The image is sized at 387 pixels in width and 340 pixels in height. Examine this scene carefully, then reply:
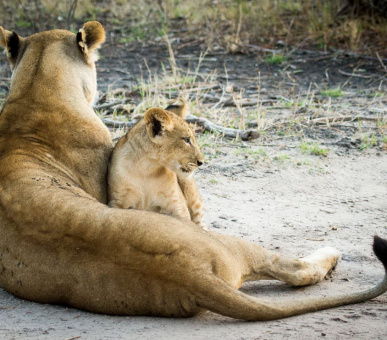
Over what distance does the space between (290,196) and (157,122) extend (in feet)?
5.90

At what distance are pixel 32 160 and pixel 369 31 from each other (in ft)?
23.8

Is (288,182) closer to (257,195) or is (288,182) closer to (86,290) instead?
(257,195)

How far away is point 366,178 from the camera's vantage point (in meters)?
5.83

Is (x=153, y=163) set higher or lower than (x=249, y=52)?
lower

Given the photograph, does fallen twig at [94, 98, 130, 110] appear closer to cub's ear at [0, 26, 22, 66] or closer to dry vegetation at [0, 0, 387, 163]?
dry vegetation at [0, 0, 387, 163]

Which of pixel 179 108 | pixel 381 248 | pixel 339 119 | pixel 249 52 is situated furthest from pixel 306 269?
pixel 249 52

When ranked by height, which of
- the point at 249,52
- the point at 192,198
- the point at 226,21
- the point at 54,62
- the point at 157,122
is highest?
the point at 226,21

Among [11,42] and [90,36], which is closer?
[11,42]

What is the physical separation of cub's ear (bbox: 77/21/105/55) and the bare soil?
1.42 metres

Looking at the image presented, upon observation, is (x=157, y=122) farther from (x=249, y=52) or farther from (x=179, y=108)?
(x=249, y=52)

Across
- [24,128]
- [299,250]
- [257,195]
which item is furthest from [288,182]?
[24,128]

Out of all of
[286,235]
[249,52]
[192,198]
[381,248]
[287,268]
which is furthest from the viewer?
[249,52]

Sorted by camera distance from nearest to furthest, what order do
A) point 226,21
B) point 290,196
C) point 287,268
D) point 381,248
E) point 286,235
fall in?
1. point 381,248
2. point 287,268
3. point 286,235
4. point 290,196
5. point 226,21

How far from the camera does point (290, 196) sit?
5.46m
